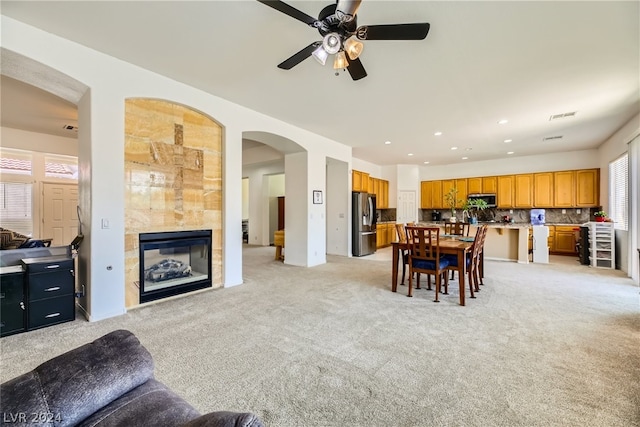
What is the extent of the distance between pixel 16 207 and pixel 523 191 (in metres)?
12.7

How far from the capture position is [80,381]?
973 millimetres

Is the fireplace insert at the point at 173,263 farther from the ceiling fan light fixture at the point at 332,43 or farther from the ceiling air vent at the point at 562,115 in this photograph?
the ceiling air vent at the point at 562,115

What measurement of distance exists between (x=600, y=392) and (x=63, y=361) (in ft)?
9.89

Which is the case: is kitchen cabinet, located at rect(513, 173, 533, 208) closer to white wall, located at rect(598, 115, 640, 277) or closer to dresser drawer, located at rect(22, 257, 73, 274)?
white wall, located at rect(598, 115, 640, 277)

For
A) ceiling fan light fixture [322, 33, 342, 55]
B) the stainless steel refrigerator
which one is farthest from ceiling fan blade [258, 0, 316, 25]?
the stainless steel refrigerator

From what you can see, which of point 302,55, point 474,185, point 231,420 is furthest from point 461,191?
point 231,420

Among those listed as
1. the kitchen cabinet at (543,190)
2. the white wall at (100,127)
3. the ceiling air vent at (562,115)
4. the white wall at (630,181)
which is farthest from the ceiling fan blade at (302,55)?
the kitchen cabinet at (543,190)

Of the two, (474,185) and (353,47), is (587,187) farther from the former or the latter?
(353,47)

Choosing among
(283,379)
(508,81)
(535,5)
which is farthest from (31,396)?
(508,81)

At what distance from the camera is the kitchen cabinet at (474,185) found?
29.1ft

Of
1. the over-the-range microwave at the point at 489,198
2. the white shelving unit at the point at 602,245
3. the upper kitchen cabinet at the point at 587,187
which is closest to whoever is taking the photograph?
the white shelving unit at the point at 602,245

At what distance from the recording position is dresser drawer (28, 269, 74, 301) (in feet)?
9.08

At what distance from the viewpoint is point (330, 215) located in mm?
7691

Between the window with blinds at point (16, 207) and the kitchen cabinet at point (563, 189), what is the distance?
13.0 metres
